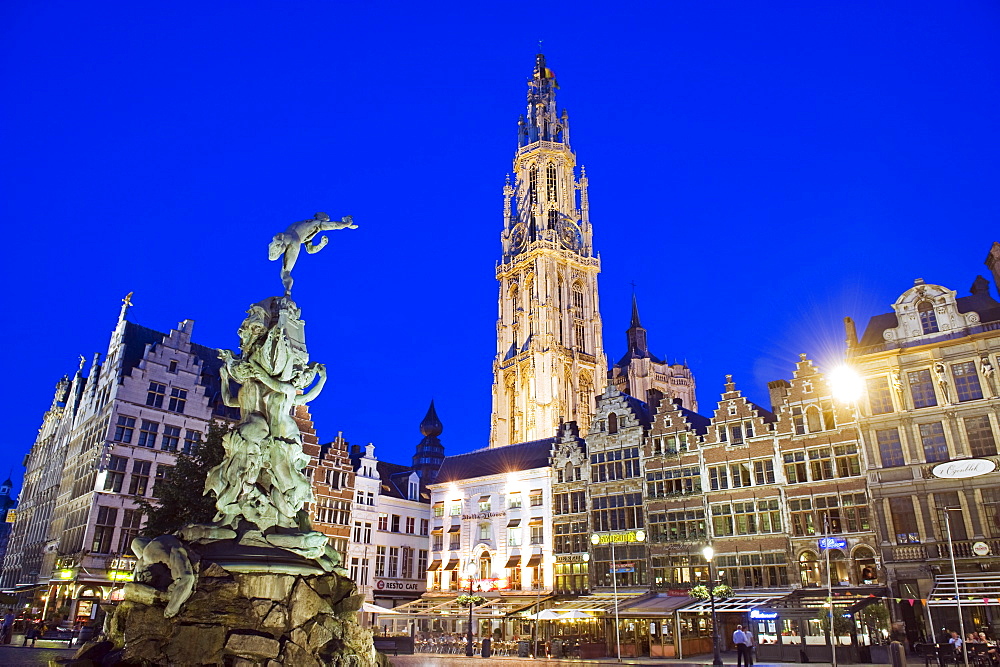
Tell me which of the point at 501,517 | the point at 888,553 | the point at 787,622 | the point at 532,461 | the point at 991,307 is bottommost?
the point at 787,622

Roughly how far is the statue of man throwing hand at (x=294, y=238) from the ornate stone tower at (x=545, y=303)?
66.3 m

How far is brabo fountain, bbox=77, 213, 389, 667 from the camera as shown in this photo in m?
12.2

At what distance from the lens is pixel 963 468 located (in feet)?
100.0

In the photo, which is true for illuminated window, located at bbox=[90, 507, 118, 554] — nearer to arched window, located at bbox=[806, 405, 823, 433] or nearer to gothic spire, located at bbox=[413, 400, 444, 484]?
arched window, located at bbox=[806, 405, 823, 433]

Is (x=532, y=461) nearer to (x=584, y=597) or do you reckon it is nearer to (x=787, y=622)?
(x=584, y=597)

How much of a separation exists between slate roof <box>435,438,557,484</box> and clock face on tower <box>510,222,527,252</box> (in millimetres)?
47662

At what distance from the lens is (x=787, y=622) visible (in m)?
32.8

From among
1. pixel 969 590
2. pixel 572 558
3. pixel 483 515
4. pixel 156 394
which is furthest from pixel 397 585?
pixel 969 590

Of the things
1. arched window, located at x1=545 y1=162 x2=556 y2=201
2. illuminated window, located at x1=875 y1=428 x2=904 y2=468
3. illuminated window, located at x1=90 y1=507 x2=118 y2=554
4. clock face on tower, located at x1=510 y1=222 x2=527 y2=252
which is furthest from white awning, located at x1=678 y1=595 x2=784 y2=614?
arched window, located at x1=545 y1=162 x2=556 y2=201

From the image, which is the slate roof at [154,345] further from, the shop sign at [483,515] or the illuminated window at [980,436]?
the illuminated window at [980,436]

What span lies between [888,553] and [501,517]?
23.6 meters

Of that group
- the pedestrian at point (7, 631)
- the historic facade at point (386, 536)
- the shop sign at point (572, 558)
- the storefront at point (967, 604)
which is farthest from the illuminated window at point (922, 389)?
the pedestrian at point (7, 631)

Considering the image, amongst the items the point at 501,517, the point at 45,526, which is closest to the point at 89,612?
the point at 45,526

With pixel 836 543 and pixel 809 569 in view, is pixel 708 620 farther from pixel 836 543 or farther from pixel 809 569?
pixel 836 543
